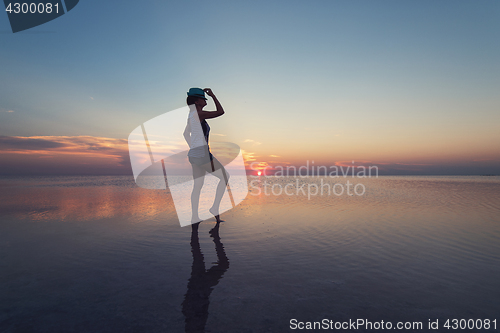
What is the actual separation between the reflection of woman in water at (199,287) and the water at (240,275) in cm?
1

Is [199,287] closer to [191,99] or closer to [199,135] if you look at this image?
[199,135]

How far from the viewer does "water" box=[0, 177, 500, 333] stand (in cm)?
209

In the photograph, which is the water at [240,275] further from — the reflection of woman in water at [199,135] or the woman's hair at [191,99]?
the woman's hair at [191,99]

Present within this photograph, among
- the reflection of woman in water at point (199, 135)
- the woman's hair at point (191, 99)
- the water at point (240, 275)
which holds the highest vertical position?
the woman's hair at point (191, 99)

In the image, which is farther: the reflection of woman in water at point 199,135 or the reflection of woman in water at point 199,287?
the reflection of woman in water at point 199,135

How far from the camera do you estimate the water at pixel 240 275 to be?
209 centimetres

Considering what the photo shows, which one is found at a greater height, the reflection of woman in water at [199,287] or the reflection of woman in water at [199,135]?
the reflection of woman in water at [199,135]

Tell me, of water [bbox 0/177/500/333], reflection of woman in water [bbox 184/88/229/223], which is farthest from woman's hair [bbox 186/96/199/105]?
water [bbox 0/177/500/333]

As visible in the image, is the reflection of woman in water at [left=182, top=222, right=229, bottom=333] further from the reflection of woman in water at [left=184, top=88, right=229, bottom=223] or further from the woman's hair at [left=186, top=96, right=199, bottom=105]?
the woman's hair at [left=186, top=96, right=199, bottom=105]

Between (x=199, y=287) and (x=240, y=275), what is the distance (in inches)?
22.2

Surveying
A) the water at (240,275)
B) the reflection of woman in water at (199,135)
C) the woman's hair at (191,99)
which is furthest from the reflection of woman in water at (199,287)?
the woman's hair at (191,99)

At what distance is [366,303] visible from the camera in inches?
90.0

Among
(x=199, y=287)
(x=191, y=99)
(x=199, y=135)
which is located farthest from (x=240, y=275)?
(x=191, y=99)

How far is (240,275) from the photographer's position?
294 centimetres
